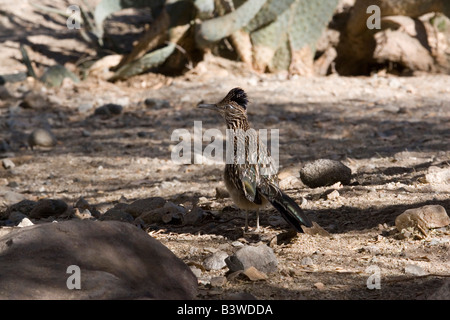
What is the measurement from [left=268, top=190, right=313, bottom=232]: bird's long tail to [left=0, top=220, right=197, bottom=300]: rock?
32.4 inches

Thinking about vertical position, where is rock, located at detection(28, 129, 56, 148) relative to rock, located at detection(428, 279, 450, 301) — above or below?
below

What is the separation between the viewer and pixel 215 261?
3.89 metres

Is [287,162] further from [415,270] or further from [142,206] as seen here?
[415,270]

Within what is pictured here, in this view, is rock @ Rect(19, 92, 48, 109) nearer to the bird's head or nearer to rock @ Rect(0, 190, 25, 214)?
rock @ Rect(0, 190, 25, 214)

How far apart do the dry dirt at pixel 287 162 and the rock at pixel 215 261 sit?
0.14 ft

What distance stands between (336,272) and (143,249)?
101cm

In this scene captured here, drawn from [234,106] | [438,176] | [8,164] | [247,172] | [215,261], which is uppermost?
[234,106]

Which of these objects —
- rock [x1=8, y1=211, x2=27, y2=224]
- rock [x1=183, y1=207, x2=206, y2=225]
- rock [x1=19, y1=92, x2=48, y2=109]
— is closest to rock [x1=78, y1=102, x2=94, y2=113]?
rock [x1=19, y1=92, x2=48, y2=109]

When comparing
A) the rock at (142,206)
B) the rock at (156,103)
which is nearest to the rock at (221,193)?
the rock at (142,206)

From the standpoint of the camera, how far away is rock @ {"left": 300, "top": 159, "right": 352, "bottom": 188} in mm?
5512

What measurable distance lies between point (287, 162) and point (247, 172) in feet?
8.24

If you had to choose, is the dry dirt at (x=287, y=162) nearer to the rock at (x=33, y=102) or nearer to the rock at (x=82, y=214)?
the rock at (x=33, y=102)

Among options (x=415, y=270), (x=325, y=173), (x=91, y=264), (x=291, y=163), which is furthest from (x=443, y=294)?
(x=291, y=163)
